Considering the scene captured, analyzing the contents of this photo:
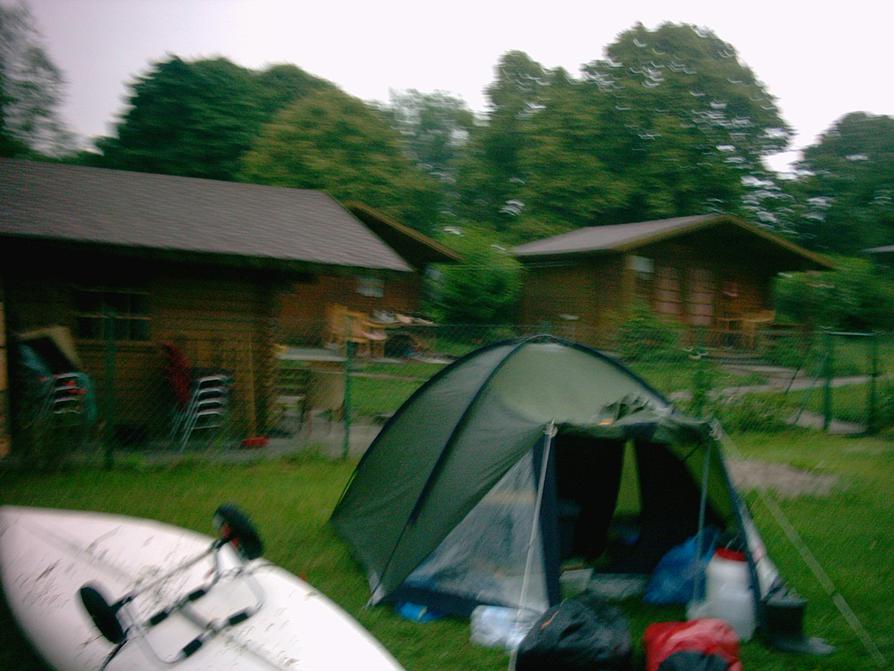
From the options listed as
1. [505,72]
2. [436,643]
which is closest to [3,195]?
[436,643]

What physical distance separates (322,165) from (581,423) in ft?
78.8

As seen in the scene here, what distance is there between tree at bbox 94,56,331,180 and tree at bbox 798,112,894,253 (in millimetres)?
25537

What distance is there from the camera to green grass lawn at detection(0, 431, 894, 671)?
15.0 ft

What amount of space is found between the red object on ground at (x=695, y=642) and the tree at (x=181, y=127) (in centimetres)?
3059

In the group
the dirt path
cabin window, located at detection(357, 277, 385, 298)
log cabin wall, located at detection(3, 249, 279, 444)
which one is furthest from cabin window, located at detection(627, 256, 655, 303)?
log cabin wall, located at detection(3, 249, 279, 444)

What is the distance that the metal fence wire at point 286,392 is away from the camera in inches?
352

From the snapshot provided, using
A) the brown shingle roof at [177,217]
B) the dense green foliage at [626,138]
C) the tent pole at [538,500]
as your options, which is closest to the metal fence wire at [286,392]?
the brown shingle roof at [177,217]

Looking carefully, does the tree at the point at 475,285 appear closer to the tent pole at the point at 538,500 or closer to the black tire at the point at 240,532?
the tent pole at the point at 538,500

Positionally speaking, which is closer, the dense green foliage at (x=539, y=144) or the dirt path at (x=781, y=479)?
the dirt path at (x=781, y=479)

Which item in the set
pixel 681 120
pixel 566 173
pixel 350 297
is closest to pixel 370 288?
pixel 350 297

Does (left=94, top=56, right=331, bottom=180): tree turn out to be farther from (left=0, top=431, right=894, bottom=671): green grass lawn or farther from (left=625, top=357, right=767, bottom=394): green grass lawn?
(left=0, top=431, right=894, bottom=671): green grass lawn

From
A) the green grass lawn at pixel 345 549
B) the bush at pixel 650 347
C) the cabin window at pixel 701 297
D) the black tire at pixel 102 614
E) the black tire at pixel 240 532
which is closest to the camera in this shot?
the black tire at pixel 102 614

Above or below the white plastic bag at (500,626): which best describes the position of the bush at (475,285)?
above

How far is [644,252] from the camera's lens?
21.2 metres
